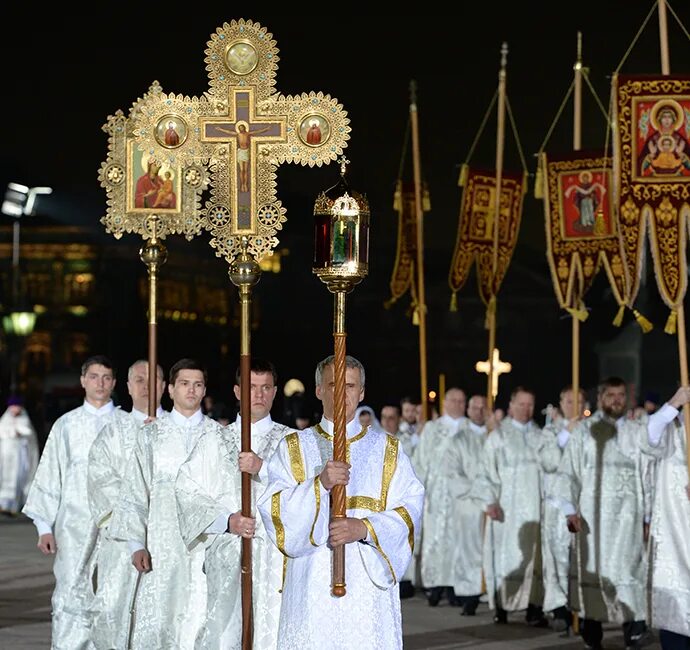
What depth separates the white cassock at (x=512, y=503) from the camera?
13508 millimetres

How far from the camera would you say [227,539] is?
26.8 feet

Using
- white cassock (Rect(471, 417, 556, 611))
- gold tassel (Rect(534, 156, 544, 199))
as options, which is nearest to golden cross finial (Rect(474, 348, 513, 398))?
white cassock (Rect(471, 417, 556, 611))

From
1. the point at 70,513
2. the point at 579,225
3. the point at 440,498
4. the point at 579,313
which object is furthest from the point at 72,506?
the point at 579,225

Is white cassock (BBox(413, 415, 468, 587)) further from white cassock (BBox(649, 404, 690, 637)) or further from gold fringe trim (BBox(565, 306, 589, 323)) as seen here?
white cassock (BBox(649, 404, 690, 637))

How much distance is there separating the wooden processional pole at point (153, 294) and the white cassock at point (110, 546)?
0.19 metres

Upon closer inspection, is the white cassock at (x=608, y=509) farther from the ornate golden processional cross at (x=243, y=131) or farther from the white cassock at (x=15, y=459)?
the white cassock at (x=15, y=459)

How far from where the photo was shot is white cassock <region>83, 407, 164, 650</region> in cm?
948

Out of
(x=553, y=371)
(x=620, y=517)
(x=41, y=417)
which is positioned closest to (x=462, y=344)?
(x=553, y=371)

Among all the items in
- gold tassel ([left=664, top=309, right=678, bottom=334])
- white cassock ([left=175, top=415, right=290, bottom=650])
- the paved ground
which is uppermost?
gold tassel ([left=664, top=309, right=678, bottom=334])

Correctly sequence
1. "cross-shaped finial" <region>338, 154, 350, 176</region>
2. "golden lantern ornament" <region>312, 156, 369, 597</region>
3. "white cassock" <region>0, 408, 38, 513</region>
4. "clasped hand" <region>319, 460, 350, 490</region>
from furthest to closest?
"white cassock" <region>0, 408, 38, 513</region> < "cross-shaped finial" <region>338, 154, 350, 176</region> < "golden lantern ornament" <region>312, 156, 369, 597</region> < "clasped hand" <region>319, 460, 350, 490</region>

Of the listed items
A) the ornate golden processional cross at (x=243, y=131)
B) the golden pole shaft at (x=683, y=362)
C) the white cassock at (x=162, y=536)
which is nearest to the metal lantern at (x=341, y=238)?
the ornate golden processional cross at (x=243, y=131)

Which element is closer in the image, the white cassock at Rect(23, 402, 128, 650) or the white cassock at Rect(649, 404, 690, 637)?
the white cassock at Rect(23, 402, 128, 650)

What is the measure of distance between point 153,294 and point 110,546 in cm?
160

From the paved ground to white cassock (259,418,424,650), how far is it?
4.84 m
